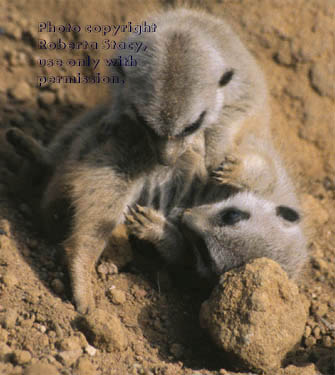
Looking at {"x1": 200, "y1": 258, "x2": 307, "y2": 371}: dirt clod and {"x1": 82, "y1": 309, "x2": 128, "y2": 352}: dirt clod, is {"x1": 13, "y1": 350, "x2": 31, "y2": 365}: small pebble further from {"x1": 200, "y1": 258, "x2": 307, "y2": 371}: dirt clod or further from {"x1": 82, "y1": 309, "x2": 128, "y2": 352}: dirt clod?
{"x1": 200, "y1": 258, "x2": 307, "y2": 371}: dirt clod

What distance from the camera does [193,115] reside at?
7.85ft

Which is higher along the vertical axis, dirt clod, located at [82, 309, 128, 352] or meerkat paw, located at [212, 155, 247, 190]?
meerkat paw, located at [212, 155, 247, 190]

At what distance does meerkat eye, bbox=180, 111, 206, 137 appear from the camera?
2.43 m

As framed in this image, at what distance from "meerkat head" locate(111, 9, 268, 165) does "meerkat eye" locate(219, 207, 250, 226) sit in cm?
43

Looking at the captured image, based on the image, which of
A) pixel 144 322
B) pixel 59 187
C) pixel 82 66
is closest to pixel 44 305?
pixel 144 322

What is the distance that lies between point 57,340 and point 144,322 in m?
0.63

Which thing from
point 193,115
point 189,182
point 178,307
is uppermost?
point 193,115

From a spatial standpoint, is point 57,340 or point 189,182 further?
point 189,182

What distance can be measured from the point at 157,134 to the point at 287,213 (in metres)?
0.94

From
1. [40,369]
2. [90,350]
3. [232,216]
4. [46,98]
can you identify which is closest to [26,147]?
[46,98]

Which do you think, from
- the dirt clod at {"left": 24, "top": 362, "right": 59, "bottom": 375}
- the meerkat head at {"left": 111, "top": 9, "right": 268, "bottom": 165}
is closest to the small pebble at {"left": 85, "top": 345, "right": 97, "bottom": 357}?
the dirt clod at {"left": 24, "top": 362, "right": 59, "bottom": 375}

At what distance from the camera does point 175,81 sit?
2.28 metres

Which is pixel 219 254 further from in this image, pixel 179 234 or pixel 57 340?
pixel 57 340

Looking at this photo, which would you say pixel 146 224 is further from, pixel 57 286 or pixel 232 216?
pixel 57 286
